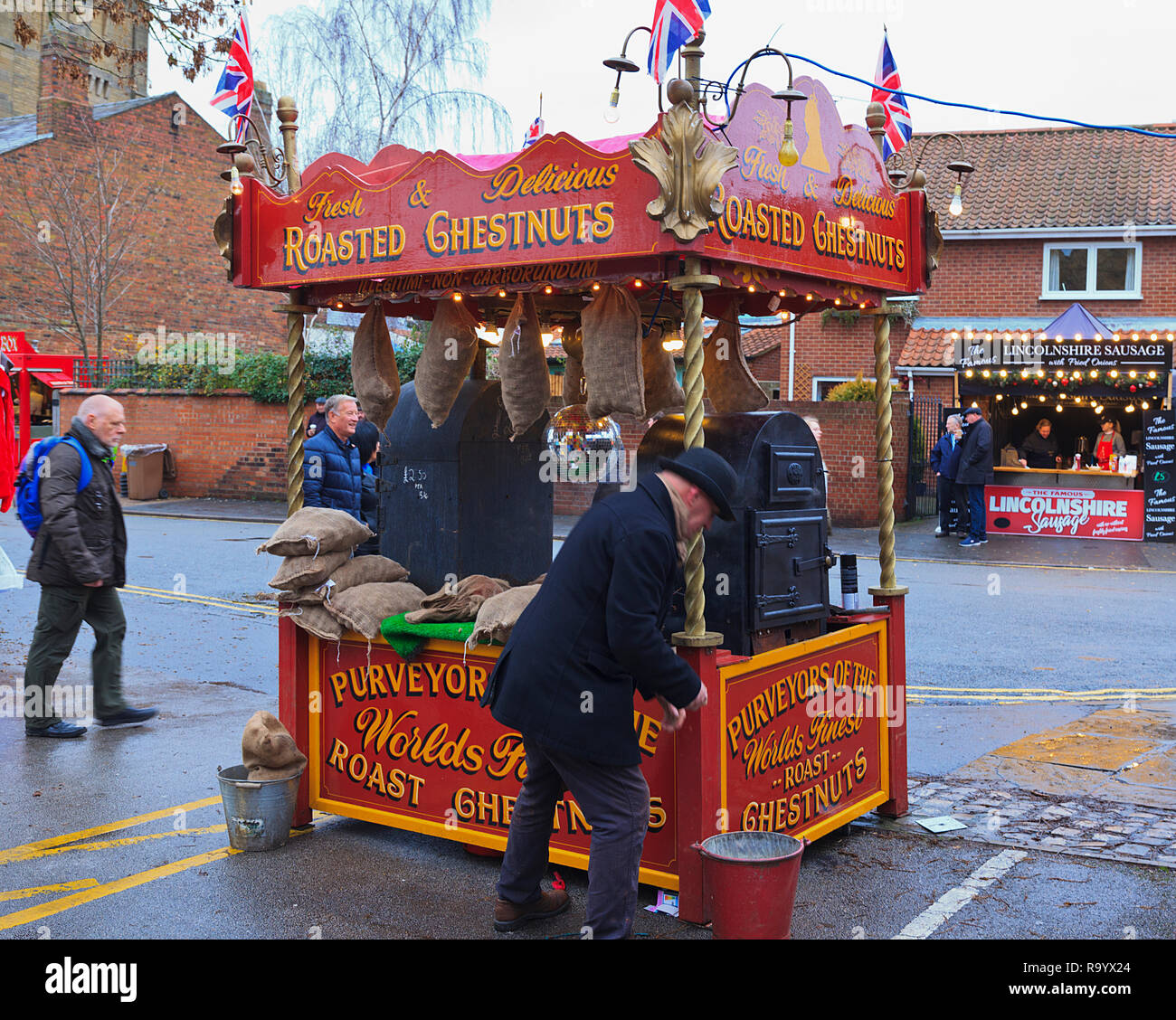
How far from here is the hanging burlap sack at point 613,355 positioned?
17.0 feet

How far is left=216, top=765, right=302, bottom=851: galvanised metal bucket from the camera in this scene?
539cm

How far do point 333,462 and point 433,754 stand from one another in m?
3.73

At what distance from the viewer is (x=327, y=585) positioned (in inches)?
224

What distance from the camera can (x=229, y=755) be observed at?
709 cm

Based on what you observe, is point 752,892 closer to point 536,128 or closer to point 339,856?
point 339,856

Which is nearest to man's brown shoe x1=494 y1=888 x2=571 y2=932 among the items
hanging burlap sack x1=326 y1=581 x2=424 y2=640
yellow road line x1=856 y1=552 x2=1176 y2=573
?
hanging burlap sack x1=326 y1=581 x2=424 y2=640

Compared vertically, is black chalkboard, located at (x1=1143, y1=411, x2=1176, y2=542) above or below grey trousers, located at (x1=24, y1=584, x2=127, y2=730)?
above

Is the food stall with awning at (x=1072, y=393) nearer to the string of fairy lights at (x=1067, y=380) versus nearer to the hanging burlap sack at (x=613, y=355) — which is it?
the string of fairy lights at (x=1067, y=380)

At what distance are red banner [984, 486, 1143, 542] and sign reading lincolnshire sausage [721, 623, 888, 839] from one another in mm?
15167

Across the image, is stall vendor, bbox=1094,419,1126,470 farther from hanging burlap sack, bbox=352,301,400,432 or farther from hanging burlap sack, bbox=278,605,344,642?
hanging burlap sack, bbox=278,605,344,642

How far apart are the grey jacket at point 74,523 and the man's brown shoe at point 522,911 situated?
165 inches

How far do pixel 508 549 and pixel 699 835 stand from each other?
245cm

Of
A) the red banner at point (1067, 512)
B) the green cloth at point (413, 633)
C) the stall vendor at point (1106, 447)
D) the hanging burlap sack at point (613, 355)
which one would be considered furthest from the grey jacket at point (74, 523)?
the stall vendor at point (1106, 447)
